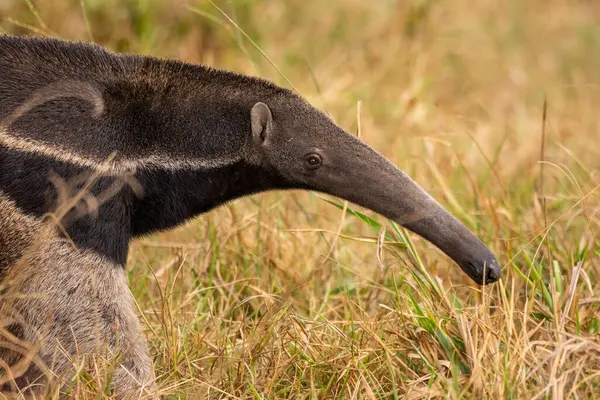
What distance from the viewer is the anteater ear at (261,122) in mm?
4582

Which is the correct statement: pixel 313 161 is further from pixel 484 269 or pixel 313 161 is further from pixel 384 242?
pixel 484 269

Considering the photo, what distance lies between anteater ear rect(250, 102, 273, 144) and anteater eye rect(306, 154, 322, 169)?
0.76ft

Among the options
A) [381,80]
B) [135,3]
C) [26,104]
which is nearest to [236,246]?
[26,104]

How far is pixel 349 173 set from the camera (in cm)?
467

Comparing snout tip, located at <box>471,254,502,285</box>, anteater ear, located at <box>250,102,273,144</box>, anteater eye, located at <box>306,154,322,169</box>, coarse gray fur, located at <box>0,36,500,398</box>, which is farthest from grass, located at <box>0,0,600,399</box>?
anteater ear, located at <box>250,102,273,144</box>

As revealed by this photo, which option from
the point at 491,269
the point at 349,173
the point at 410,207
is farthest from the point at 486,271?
the point at 349,173

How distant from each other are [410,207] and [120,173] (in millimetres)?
1356

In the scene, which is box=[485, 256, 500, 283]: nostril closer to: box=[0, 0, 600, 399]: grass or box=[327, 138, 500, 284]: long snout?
box=[327, 138, 500, 284]: long snout

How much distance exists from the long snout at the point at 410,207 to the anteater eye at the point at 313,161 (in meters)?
0.10

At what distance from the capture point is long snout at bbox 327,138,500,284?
15.0 ft

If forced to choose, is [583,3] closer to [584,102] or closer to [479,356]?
[584,102]

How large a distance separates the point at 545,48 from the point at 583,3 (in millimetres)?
2111

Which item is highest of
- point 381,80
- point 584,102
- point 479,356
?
point 479,356

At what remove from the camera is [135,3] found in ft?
29.3
